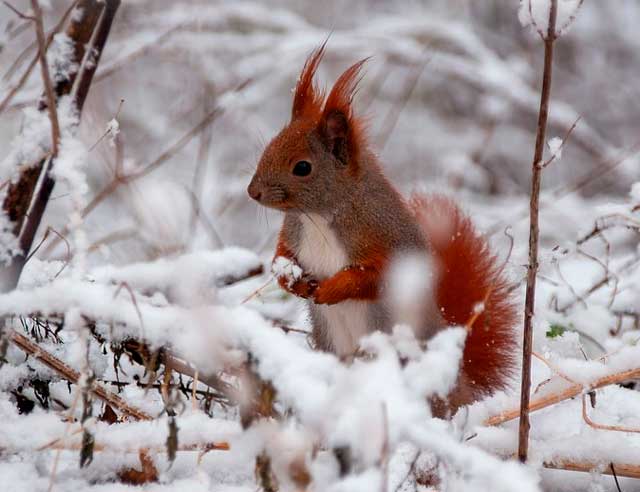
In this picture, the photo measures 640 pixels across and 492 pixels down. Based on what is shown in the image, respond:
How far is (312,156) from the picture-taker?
81.8 inches

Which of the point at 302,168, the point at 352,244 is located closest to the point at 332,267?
the point at 352,244

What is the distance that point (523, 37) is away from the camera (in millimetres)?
5824

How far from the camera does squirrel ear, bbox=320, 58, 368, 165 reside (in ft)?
6.67

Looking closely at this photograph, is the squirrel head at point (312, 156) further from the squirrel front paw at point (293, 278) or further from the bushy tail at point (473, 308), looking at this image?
the bushy tail at point (473, 308)

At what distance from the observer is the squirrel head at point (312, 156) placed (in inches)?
80.1

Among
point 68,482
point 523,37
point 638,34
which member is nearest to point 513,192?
point 523,37

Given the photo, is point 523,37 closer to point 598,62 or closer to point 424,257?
point 598,62

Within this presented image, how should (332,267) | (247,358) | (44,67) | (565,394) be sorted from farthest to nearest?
(332,267) → (565,394) → (44,67) → (247,358)

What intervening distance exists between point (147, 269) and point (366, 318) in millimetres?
719

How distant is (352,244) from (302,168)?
0.69ft

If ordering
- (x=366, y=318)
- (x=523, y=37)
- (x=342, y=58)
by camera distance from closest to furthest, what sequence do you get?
1. (x=366, y=318)
2. (x=342, y=58)
3. (x=523, y=37)

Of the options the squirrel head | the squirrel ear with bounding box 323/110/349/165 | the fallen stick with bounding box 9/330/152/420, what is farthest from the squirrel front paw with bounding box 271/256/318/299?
the fallen stick with bounding box 9/330/152/420

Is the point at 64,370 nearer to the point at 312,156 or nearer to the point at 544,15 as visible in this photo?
the point at 312,156

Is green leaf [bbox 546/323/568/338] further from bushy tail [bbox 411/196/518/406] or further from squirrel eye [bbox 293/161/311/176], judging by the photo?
squirrel eye [bbox 293/161/311/176]
